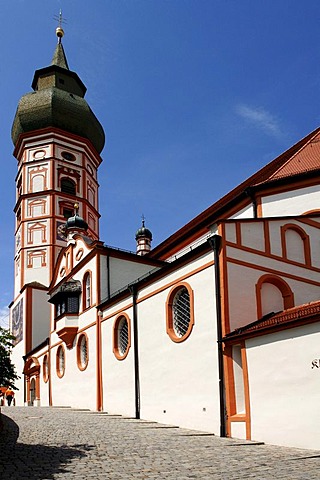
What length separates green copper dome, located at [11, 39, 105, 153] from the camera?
142 feet

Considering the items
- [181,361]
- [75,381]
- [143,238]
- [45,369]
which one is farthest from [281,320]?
[143,238]

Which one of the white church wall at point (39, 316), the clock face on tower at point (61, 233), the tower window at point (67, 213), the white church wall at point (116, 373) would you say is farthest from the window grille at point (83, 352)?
the tower window at point (67, 213)

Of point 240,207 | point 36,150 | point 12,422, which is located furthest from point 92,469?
point 36,150

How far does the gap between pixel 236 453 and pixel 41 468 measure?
392 cm

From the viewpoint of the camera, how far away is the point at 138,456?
10.1 meters

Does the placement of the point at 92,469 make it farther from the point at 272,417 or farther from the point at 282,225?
the point at 282,225

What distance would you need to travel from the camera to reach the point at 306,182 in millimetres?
20125

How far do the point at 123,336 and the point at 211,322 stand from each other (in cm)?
688

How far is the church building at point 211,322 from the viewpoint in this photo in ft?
41.0

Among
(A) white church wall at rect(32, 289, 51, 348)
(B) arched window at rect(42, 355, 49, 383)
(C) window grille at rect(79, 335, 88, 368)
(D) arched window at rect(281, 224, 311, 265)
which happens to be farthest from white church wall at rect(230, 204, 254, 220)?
(A) white church wall at rect(32, 289, 51, 348)

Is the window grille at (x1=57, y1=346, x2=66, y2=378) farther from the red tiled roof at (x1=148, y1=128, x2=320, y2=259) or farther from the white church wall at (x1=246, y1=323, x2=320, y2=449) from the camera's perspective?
the white church wall at (x1=246, y1=323, x2=320, y2=449)

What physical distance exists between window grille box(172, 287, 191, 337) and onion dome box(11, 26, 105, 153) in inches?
1142

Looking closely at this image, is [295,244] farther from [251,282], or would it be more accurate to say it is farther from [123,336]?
[123,336]

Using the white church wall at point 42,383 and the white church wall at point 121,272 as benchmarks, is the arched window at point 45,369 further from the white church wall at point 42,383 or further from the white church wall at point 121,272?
the white church wall at point 121,272
